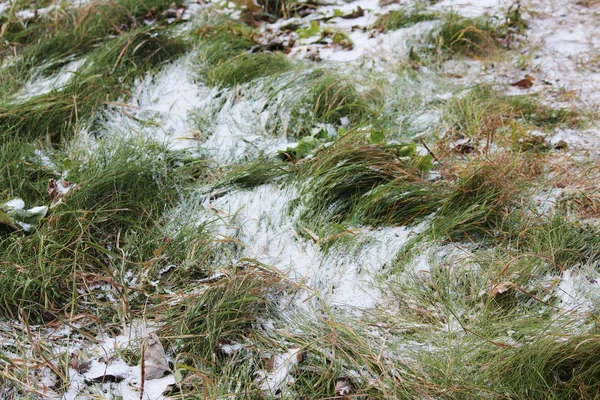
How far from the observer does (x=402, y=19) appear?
373 centimetres

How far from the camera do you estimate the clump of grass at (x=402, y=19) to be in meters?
3.69

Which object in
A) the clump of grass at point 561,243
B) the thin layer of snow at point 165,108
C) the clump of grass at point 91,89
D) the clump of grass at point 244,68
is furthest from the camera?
the clump of grass at point 244,68

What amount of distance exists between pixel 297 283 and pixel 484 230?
0.75 m

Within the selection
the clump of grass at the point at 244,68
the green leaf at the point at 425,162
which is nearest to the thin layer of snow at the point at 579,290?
the green leaf at the point at 425,162

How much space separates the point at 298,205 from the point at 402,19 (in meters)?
1.93

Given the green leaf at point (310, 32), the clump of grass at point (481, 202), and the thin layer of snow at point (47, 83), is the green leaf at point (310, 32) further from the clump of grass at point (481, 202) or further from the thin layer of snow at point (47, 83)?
the clump of grass at point (481, 202)

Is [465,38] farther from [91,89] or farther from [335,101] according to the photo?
[91,89]

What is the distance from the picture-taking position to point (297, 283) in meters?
2.00

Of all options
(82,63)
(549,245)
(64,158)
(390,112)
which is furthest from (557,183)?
(82,63)

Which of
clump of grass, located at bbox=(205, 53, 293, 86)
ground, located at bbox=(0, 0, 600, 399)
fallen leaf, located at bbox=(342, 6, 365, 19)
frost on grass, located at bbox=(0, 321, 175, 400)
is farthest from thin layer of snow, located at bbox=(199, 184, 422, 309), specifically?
fallen leaf, located at bbox=(342, 6, 365, 19)

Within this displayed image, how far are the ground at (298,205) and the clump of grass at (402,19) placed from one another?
18 millimetres

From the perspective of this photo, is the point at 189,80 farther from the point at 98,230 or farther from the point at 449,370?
the point at 449,370

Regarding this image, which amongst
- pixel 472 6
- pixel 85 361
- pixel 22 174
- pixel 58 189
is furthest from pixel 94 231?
pixel 472 6

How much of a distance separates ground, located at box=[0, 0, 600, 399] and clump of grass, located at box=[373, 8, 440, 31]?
0.02 m
